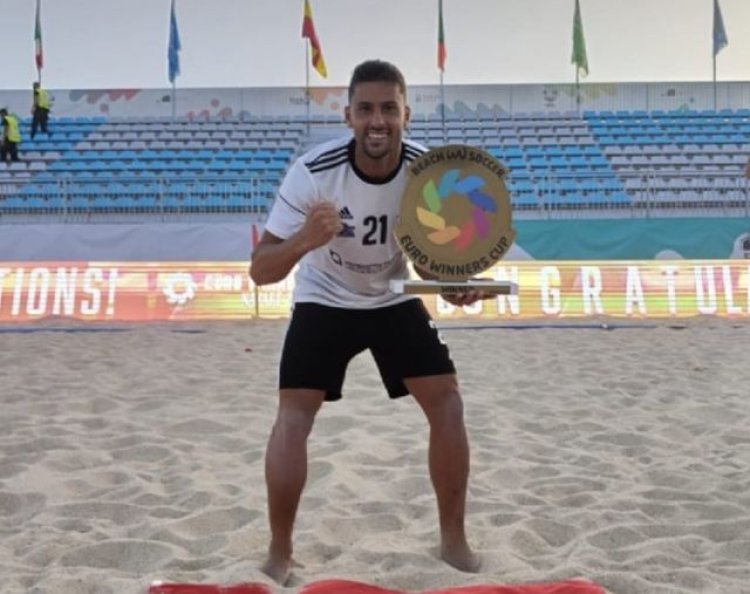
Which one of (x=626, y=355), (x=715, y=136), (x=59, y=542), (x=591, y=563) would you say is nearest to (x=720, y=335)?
(x=626, y=355)

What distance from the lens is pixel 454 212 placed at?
2566mm

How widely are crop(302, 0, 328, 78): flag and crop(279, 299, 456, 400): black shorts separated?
71.8ft

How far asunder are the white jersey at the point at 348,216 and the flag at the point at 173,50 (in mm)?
23143

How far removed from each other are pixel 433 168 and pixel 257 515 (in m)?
1.47

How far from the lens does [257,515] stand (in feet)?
10.7

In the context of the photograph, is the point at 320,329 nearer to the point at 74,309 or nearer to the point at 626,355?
the point at 626,355

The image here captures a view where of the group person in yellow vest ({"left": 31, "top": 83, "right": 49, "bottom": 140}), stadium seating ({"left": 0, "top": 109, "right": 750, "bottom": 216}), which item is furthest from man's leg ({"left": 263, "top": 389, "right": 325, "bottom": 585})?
person in yellow vest ({"left": 31, "top": 83, "right": 49, "bottom": 140})

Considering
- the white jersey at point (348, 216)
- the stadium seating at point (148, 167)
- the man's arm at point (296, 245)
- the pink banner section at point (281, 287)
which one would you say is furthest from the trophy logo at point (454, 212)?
the stadium seating at point (148, 167)

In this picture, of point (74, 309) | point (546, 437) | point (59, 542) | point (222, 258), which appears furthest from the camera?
point (222, 258)

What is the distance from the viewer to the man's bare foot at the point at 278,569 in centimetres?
259

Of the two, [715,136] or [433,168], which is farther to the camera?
[715,136]

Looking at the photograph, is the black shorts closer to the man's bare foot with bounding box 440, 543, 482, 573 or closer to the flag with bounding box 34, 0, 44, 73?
the man's bare foot with bounding box 440, 543, 482, 573

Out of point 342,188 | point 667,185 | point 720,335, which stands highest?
point 667,185

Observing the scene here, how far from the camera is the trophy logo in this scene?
8.32 ft
